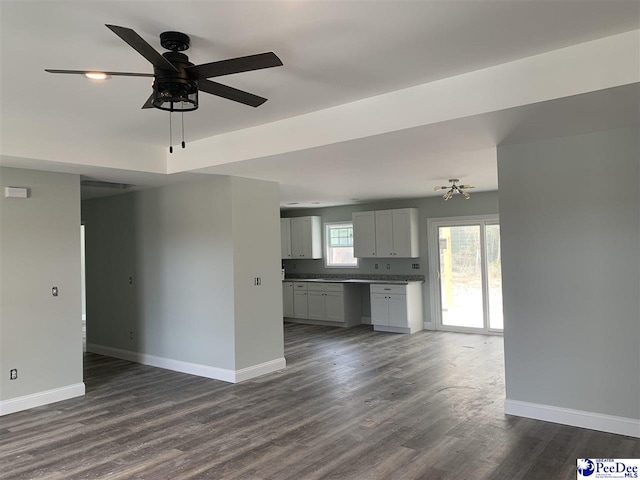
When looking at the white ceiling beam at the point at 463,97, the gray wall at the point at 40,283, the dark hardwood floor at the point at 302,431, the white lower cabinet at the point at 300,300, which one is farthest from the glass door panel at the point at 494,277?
the gray wall at the point at 40,283

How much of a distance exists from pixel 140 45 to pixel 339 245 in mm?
7795

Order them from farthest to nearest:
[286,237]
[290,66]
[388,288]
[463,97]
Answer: [286,237], [388,288], [463,97], [290,66]

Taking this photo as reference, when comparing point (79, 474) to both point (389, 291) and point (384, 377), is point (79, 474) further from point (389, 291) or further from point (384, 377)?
point (389, 291)

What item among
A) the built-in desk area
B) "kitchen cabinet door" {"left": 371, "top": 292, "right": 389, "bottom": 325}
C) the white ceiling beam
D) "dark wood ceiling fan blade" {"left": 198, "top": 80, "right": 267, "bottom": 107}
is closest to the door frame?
the built-in desk area

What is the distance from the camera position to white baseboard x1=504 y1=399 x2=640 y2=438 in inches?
135

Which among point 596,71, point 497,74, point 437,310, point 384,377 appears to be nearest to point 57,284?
point 384,377

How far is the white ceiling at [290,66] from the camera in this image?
2.25 metres

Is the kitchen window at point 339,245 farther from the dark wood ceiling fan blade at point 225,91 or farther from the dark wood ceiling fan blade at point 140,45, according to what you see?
the dark wood ceiling fan blade at point 140,45

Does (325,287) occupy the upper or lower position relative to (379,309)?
upper

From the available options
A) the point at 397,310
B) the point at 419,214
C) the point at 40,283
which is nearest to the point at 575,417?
the point at 397,310

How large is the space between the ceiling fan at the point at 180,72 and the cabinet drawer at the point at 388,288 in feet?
19.0

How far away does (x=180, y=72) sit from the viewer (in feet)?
7.45

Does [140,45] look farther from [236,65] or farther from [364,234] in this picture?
[364,234]

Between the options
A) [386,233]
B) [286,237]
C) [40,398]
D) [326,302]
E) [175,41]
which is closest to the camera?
[175,41]
